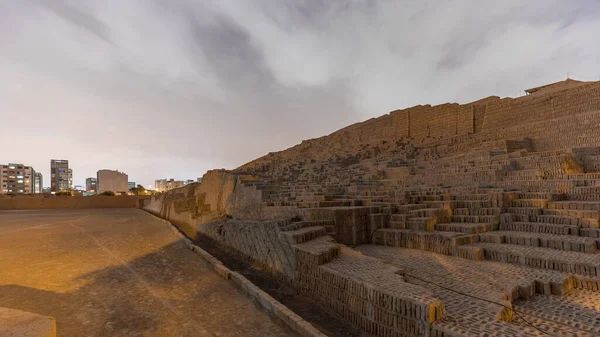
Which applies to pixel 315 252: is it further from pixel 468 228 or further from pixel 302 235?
pixel 468 228

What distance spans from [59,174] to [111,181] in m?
51.5

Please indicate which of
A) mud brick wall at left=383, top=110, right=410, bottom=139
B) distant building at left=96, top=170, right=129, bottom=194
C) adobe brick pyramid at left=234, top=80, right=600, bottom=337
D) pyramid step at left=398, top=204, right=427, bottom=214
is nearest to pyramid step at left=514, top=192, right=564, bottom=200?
adobe brick pyramid at left=234, top=80, right=600, bottom=337

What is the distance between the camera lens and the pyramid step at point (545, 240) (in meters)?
4.62

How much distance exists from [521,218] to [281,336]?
219 inches

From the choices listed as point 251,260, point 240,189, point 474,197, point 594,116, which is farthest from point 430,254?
point 594,116

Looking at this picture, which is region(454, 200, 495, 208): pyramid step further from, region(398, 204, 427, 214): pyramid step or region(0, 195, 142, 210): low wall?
region(0, 195, 142, 210): low wall

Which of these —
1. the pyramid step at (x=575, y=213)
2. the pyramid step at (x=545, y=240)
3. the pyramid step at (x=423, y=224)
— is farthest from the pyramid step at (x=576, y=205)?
the pyramid step at (x=423, y=224)

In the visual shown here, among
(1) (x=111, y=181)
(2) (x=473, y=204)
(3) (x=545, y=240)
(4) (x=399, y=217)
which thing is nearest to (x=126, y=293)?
(4) (x=399, y=217)

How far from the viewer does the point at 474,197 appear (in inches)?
290

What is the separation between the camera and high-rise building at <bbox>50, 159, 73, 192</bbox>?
104 metres

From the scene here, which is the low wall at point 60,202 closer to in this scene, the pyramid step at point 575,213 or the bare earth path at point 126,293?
the bare earth path at point 126,293

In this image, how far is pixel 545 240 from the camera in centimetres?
500

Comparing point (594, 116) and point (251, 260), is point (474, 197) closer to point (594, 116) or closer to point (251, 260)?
point (251, 260)

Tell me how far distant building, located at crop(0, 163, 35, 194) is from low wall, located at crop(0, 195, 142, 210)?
3201 inches
